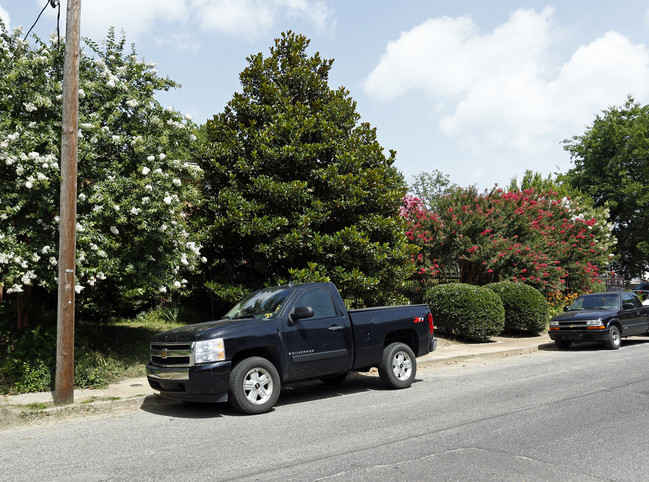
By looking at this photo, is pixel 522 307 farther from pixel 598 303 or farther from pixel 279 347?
pixel 279 347

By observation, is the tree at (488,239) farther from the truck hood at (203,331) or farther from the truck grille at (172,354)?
the truck grille at (172,354)

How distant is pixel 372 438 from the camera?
6.34 metres

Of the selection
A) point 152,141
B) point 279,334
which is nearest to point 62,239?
point 152,141

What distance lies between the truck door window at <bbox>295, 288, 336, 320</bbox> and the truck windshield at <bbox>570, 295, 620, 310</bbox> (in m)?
10.4

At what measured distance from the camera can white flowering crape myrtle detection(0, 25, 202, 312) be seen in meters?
9.45

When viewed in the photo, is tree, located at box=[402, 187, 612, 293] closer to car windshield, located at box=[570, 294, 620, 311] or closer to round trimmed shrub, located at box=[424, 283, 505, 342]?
round trimmed shrub, located at box=[424, 283, 505, 342]

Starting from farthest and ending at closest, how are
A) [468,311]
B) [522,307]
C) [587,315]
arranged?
[522,307] < [468,311] < [587,315]

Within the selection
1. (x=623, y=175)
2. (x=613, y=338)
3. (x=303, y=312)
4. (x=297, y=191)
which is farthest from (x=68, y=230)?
(x=623, y=175)

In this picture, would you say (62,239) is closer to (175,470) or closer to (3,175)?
(3,175)

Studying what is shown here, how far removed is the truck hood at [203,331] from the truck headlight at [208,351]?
83 mm

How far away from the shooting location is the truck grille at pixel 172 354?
7.81 m

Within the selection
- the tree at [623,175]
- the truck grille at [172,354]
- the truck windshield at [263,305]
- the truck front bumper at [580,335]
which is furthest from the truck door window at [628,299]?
the tree at [623,175]

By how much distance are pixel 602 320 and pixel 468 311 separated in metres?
3.52

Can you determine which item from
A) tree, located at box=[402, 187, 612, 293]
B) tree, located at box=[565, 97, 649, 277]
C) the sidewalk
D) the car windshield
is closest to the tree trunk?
the sidewalk
